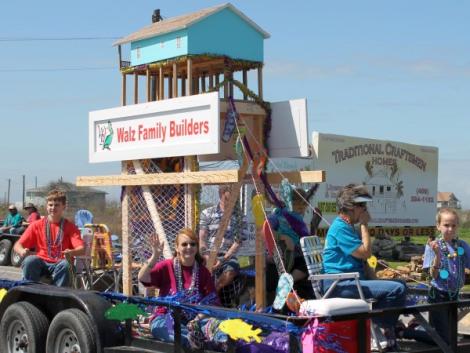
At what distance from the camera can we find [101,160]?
30.3 feet

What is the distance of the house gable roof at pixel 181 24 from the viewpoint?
850 centimetres

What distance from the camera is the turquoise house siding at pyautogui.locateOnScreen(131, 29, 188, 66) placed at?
28.0 ft

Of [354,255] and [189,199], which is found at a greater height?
[189,199]

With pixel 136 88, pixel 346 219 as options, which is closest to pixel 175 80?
pixel 136 88

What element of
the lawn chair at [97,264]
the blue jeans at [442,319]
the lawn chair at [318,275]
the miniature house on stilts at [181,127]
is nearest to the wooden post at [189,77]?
the miniature house on stilts at [181,127]

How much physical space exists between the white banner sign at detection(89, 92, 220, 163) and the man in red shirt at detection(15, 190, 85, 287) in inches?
35.1

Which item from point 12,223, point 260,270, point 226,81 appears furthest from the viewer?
point 12,223

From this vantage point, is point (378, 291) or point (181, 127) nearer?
point (378, 291)

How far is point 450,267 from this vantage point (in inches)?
267

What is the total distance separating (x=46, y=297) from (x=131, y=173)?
6.61 feet

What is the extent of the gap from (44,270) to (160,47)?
2.50 m

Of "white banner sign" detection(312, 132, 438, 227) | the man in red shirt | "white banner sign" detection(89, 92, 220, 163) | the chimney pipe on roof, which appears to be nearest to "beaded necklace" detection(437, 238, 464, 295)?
"white banner sign" detection(89, 92, 220, 163)

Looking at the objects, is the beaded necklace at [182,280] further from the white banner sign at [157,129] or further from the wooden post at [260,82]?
the wooden post at [260,82]

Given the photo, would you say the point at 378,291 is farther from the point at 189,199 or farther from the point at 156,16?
the point at 156,16
